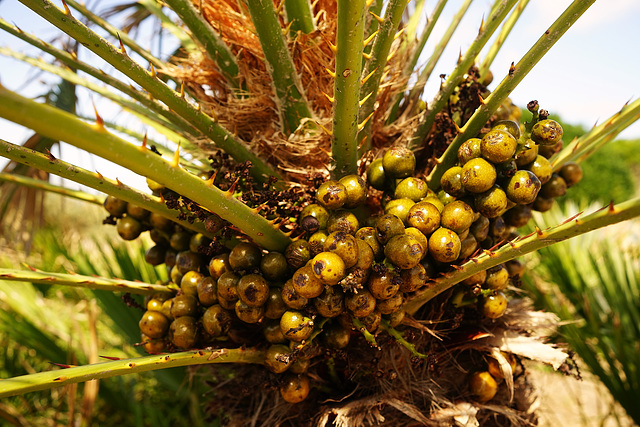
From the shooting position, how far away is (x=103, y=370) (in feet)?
3.31

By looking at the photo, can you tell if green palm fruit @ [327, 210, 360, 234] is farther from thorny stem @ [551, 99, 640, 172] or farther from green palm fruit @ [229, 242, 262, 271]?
thorny stem @ [551, 99, 640, 172]

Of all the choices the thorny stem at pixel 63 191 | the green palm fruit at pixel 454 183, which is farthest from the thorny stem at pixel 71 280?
the green palm fruit at pixel 454 183

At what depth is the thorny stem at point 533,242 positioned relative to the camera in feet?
2.73

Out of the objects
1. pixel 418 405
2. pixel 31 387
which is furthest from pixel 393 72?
pixel 31 387

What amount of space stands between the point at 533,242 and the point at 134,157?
37.1 inches

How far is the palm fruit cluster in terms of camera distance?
109cm

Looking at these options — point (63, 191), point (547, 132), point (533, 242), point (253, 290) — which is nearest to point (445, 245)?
point (533, 242)

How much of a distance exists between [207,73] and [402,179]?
3.19 ft

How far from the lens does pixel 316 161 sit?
156 cm

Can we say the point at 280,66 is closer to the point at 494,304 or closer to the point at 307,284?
the point at 307,284

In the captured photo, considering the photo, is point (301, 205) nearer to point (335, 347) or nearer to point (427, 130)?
point (335, 347)

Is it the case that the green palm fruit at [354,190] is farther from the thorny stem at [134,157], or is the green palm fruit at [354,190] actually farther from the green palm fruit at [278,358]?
the green palm fruit at [278,358]

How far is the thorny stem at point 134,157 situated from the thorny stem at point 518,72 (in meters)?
0.63

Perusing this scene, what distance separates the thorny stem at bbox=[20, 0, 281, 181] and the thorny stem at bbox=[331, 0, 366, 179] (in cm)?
35
